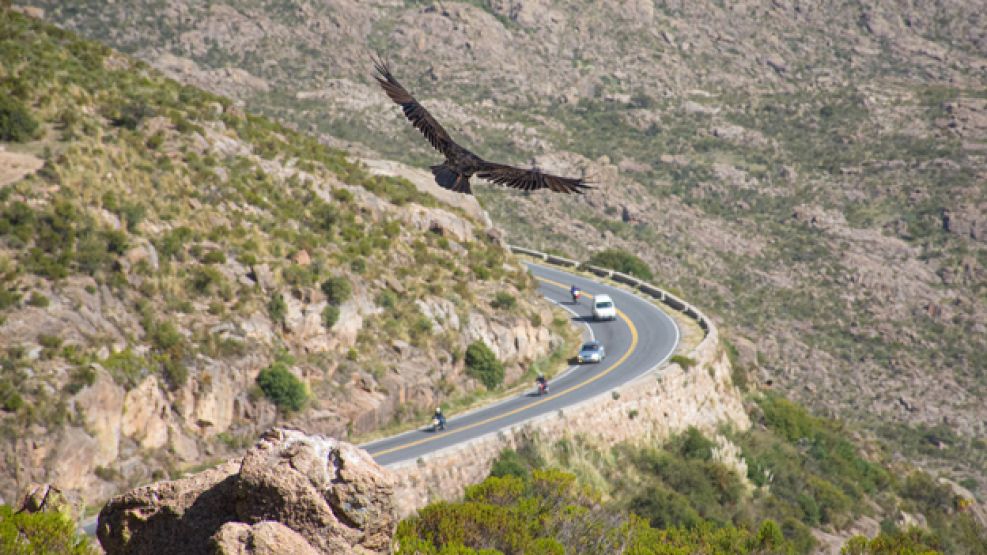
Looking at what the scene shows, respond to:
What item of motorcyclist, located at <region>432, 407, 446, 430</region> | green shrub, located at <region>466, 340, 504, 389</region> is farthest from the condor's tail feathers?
green shrub, located at <region>466, 340, 504, 389</region>

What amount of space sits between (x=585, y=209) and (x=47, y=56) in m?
65.5

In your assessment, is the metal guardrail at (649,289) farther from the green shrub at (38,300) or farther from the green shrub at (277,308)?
the green shrub at (38,300)

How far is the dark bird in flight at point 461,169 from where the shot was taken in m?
12.3

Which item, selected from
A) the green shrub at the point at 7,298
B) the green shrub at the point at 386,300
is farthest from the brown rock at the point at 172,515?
the green shrub at the point at 386,300

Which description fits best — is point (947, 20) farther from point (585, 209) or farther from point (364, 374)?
point (364, 374)

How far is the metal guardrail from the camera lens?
57.8m

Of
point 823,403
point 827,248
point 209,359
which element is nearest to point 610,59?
point 827,248

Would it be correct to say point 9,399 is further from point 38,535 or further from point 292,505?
point 292,505

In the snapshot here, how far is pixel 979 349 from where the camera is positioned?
87750 millimetres

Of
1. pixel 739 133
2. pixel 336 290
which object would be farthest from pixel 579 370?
pixel 739 133

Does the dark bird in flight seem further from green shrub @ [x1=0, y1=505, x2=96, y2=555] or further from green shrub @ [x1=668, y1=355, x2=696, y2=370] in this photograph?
green shrub @ [x1=668, y1=355, x2=696, y2=370]

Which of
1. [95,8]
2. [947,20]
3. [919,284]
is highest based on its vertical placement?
[947,20]

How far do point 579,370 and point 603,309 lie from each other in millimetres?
9781

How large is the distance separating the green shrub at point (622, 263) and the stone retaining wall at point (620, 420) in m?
18.3
